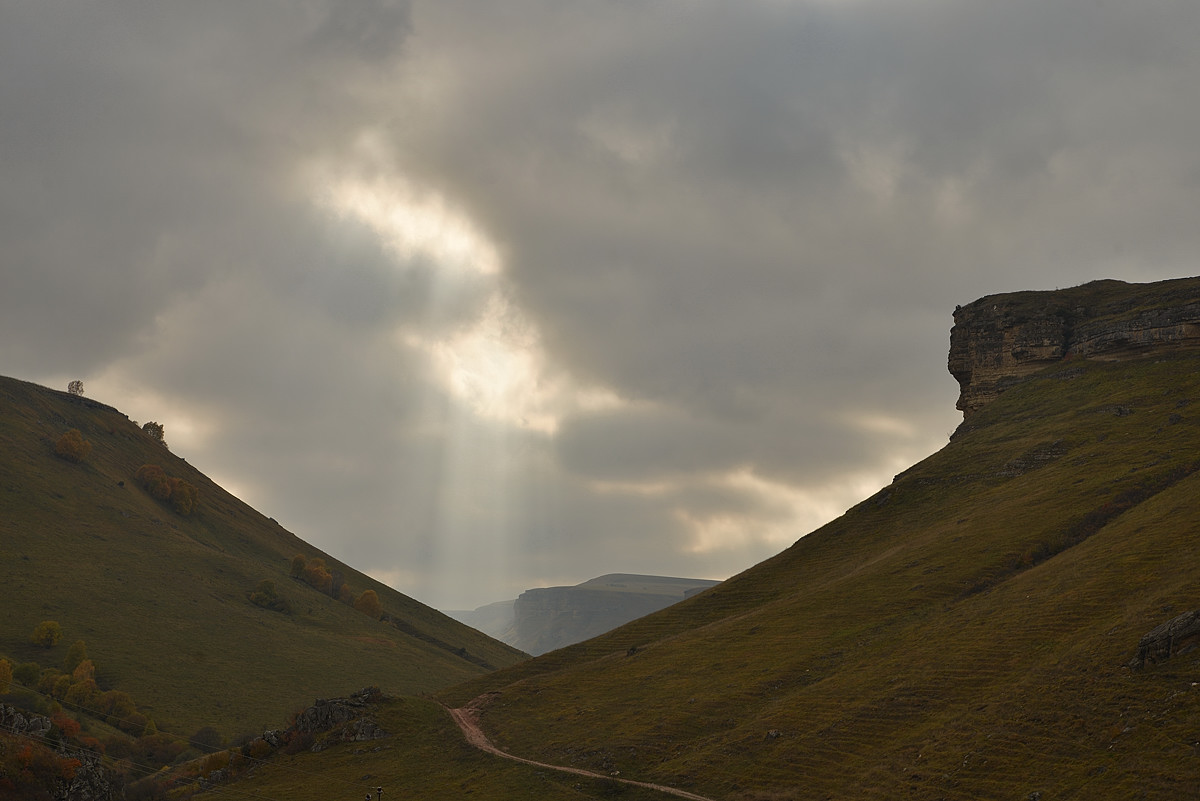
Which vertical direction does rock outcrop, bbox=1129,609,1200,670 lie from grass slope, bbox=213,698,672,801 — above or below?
above

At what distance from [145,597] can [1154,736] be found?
172 metres

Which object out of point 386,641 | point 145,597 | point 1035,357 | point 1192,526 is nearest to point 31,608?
point 145,597

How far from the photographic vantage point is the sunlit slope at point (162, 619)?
126 metres

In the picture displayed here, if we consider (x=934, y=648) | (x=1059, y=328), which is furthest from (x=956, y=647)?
(x=1059, y=328)

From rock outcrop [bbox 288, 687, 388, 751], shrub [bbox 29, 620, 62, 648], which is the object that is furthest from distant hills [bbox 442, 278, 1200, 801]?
shrub [bbox 29, 620, 62, 648]

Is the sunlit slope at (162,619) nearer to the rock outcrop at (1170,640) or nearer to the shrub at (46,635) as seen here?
the shrub at (46,635)

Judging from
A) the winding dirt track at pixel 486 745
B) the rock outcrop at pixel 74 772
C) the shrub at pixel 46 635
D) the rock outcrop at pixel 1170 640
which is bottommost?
the rock outcrop at pixel 74 772

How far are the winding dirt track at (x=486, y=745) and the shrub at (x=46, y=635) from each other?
7836 cm

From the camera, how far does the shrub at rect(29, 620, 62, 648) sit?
124438 millimetres

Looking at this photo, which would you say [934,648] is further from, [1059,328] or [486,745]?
[1059,328]

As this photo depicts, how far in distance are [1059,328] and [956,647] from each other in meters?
91.1

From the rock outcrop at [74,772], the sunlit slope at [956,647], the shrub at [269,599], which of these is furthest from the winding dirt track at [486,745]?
the shrub at [269,599]

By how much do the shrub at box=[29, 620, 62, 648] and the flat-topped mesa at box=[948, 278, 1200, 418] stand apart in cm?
16532

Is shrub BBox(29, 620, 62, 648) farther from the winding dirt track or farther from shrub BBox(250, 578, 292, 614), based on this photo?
the winding dirt track
